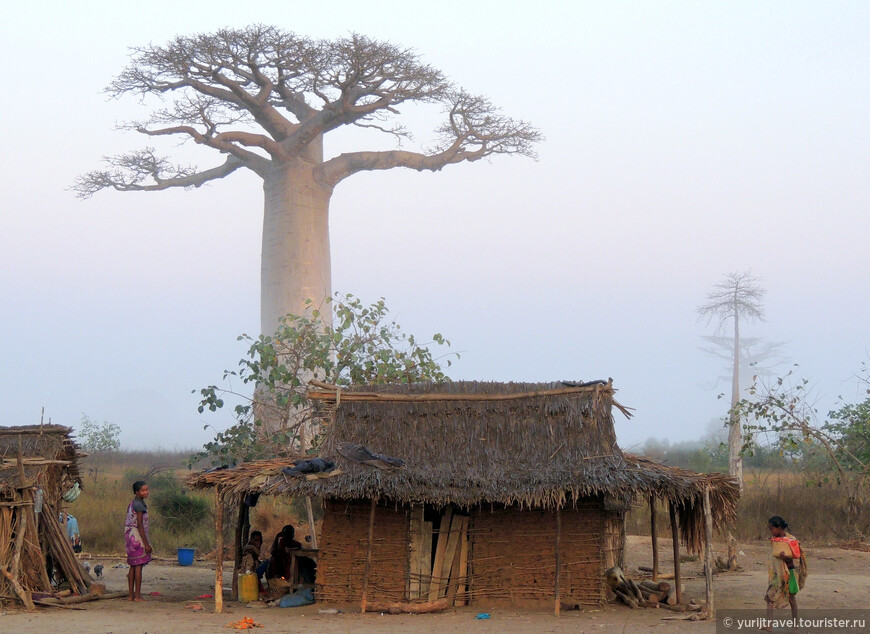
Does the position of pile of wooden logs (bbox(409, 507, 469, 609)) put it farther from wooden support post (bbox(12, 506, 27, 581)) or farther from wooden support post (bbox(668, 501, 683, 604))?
wooden support post (bbox(12, 506, 27, 581))

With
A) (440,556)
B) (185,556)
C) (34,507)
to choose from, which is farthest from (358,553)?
(185,556)

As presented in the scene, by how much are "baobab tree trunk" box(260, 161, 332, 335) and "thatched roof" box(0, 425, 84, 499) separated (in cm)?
731

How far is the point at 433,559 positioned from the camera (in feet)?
30.1

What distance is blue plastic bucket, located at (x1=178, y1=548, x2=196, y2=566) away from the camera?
13008 mm

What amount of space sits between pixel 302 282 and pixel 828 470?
415 inches

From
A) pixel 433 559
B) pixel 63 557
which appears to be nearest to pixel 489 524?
pixel 433 559

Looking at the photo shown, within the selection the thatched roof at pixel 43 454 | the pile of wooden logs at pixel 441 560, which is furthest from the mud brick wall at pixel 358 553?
the thatched roof at pixel 43 454

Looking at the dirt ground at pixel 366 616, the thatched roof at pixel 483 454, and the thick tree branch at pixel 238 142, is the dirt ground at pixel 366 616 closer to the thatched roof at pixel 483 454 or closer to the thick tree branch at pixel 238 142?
the thatched roof at pixel 483 454

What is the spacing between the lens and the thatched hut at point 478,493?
865 centimetres

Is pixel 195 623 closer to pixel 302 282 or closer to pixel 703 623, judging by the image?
A: pixel 703 623

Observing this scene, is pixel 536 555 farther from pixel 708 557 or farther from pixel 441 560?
pixel 708 557

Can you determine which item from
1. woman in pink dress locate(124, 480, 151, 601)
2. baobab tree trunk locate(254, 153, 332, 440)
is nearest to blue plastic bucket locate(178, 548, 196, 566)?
woman in pink dress locate(124, 480, 151, 601)

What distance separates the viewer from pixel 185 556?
1307cm

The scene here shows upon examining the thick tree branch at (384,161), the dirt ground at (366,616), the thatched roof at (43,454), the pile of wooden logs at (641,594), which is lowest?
the dirt ground at (366,616)
